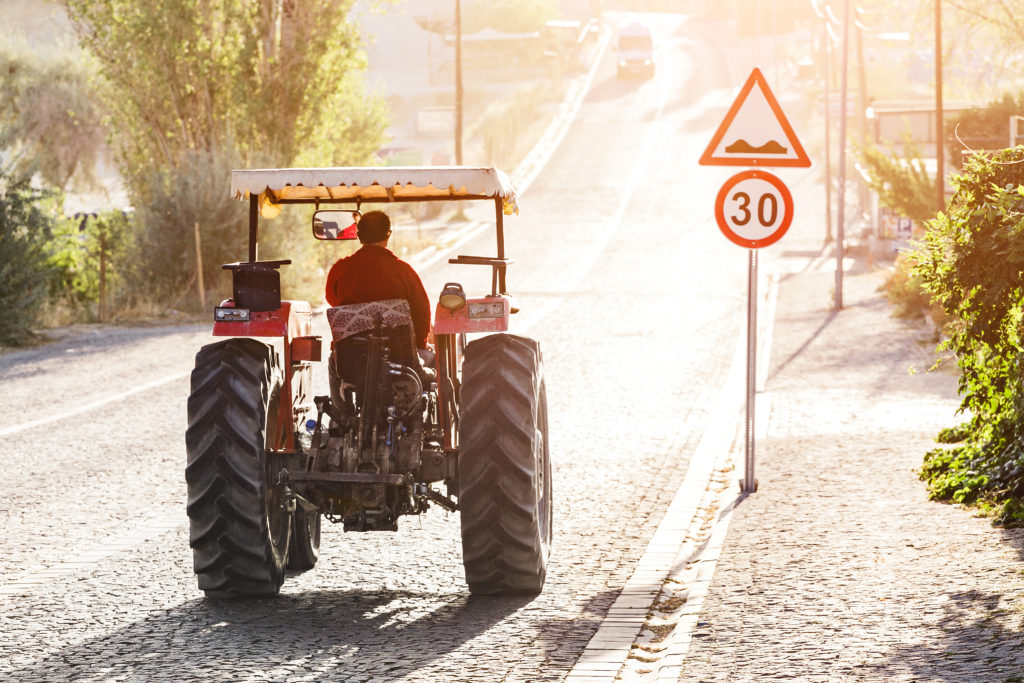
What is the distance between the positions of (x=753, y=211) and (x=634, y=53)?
2988 inches

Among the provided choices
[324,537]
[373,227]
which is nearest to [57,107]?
[324,537]

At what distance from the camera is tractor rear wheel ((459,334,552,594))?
7309 mm

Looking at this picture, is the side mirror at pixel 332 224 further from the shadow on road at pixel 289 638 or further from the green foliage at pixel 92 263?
the green foliage at pixel 92 263

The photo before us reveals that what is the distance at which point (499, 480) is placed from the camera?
7312 millimetres

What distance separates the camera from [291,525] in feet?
26.5

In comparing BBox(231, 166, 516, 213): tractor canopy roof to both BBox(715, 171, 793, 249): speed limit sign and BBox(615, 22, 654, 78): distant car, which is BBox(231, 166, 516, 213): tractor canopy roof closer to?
BBox(715, 171, 793, 249): speed limit sign

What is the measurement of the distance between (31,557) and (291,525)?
5.47ft

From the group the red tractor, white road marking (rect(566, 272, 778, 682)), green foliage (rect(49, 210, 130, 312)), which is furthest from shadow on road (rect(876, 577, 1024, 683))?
green foliage (rect(49, 210, 130, 312))

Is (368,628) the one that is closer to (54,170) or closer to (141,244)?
(141,244)

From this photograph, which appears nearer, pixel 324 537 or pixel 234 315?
pixel 234 315

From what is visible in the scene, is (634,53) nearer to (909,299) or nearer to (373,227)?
(909,299)

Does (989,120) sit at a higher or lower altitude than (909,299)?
higher

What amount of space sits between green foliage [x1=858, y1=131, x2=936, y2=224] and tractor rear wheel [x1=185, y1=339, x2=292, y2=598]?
86.5ft

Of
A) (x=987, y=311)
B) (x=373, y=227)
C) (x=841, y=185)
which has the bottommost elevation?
(x=987, y=311)
